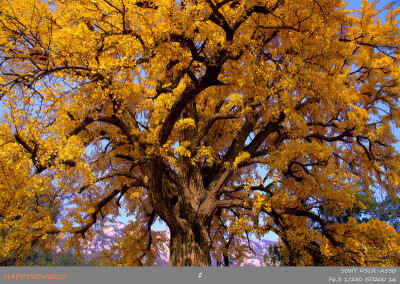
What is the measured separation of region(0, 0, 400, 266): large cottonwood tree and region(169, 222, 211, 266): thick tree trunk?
30 mm

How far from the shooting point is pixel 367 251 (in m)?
7.04

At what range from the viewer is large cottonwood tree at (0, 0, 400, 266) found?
5617 mm

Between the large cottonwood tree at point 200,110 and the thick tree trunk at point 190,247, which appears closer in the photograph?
the large cottonwood tree at point 200,110

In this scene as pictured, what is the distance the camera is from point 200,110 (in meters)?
10.2

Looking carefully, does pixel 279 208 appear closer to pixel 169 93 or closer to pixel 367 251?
pixel 367 251

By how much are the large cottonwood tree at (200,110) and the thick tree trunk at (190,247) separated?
0.03 meters

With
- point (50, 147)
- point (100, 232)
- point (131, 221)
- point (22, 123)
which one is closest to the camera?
point (22, 123)

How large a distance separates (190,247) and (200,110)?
523 cm

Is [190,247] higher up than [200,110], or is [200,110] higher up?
[200,110]

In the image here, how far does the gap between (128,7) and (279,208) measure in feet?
21.2

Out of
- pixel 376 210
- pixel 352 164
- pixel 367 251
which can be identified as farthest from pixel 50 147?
pixel 376 210

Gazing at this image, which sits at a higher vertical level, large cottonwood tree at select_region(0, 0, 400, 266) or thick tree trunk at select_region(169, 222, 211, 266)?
large cottonwood tree at select_region(0, 0, 400, 266)

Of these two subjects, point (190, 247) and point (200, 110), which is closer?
point (190, 247)

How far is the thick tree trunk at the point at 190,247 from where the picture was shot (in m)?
6.95
